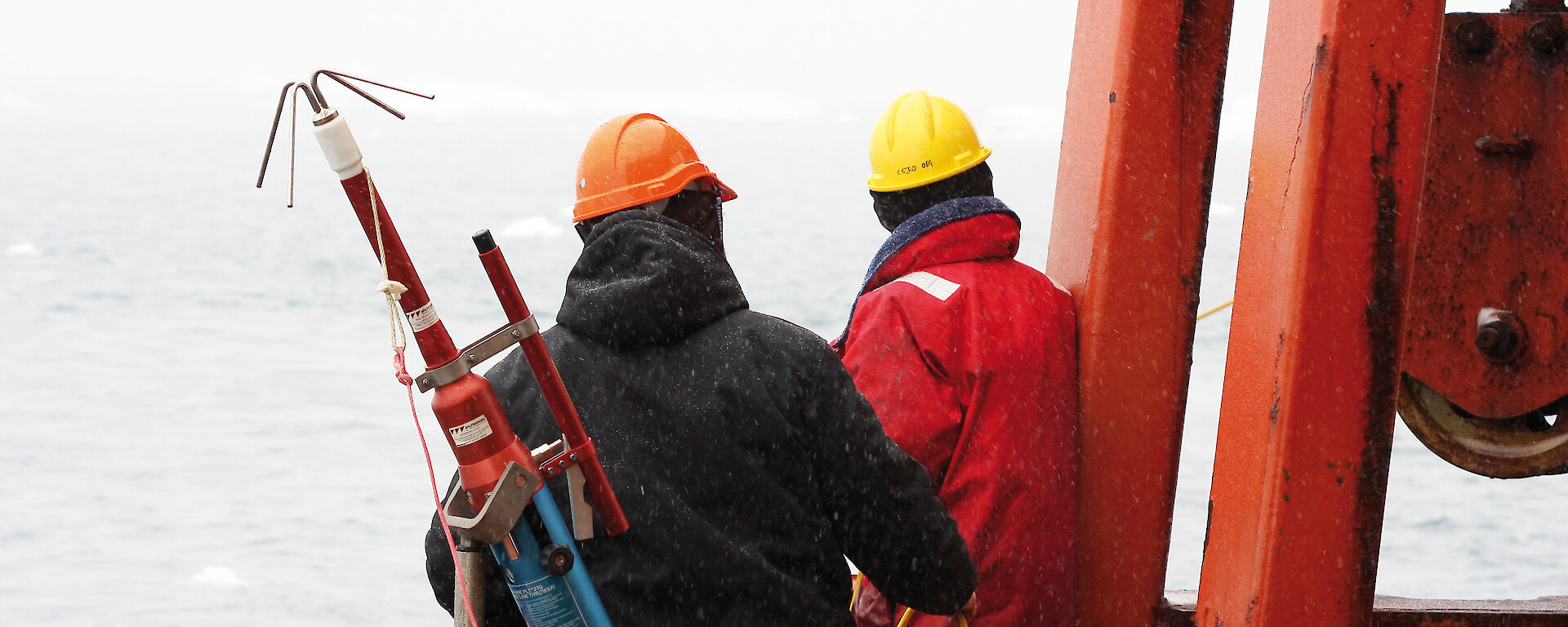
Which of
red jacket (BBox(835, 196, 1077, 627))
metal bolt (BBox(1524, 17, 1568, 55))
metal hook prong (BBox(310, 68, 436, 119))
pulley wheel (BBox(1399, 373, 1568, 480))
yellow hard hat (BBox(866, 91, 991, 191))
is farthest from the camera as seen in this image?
pulley wheel (BBox(1399, 373, 1568, 480))

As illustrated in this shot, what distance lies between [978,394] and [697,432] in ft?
2.77

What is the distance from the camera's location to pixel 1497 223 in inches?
120

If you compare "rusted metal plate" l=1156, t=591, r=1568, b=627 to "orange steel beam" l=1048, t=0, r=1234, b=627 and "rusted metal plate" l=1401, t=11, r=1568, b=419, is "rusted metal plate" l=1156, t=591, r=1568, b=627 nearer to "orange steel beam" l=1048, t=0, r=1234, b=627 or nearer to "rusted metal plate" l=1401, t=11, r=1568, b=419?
"orange steel beam" l=1048, t=0, r=1234, b=627

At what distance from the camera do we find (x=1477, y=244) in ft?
10.0

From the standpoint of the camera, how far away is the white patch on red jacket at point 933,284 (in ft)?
8.30

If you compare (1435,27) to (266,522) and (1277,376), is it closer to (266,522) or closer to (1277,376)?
(1277,376)

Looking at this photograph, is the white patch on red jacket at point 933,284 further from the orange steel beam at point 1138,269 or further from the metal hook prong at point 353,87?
the metal hook prong at point 353,87

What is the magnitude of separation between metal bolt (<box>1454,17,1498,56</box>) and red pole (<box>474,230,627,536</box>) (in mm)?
2390

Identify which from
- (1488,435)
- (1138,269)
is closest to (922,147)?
(1138,269)

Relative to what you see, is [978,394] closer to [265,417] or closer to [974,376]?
[974,376]

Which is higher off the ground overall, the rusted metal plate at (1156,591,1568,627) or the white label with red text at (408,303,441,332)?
the white label with red text at (408,303,441,332)

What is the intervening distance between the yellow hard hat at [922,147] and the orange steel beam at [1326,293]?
773mm

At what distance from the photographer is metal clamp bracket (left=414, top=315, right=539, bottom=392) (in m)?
1.69

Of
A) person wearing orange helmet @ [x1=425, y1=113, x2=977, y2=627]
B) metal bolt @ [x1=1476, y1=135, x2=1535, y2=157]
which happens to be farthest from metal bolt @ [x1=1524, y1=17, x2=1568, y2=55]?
person wearing orange helmet @ [x1=425, y1=113, x2=977, y2=627]
